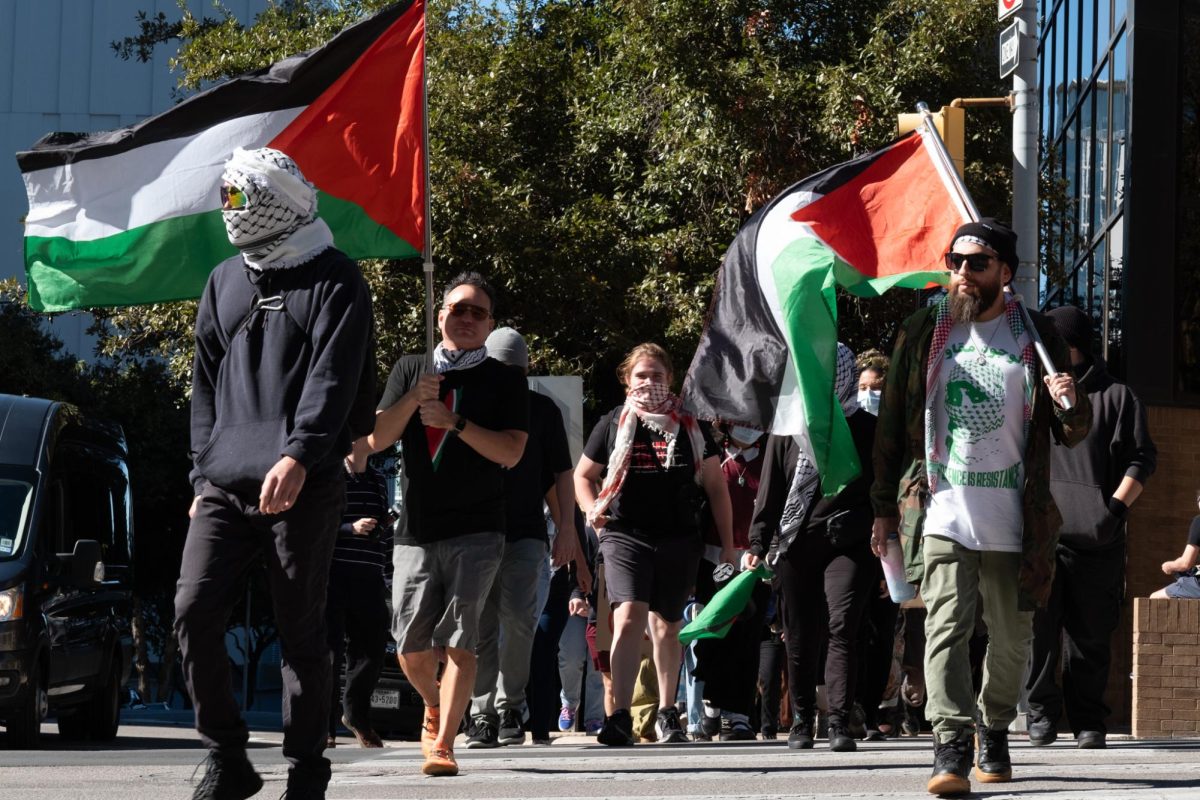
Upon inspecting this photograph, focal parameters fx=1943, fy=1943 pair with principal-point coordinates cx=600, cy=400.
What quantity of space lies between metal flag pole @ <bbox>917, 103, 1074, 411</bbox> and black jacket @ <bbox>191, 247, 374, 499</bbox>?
2.38 metres

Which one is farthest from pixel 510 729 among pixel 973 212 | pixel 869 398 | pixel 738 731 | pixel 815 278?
pixel 973 212

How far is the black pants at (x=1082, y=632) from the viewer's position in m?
9.41

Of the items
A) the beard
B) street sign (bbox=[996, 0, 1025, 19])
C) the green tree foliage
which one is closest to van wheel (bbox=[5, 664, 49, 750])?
the beard

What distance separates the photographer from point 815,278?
29.2ft

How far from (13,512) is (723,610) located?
464cm

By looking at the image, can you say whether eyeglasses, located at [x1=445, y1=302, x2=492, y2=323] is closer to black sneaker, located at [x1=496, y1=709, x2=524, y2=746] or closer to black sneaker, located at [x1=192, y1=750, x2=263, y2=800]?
black sneaker, located at [x1=192, y1=750, x2=263, y2=800]

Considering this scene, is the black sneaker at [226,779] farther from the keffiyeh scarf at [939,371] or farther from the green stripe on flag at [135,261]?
the green stripe on flag at [135,261]

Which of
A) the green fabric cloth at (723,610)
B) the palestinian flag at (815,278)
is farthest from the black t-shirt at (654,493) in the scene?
the palestinian flag at (815,278)

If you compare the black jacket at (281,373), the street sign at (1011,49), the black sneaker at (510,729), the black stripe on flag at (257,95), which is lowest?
the black sneaker at (510,729)

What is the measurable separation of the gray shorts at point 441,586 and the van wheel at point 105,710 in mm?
5485

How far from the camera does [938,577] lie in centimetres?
696

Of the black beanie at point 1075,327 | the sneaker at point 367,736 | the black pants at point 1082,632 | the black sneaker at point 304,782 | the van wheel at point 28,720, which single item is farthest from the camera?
the van wheel at point 28,720

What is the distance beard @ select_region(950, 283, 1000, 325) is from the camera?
694 centimetres

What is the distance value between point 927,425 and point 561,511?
3.64 m
